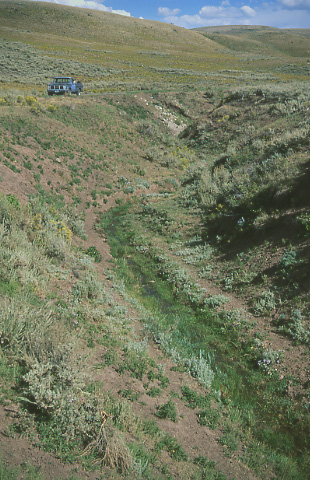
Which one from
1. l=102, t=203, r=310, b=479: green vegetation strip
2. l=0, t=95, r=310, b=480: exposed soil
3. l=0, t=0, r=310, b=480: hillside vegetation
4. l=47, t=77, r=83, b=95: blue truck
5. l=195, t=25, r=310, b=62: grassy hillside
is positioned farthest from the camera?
l=195, t=25, r=310, b=62: grassy hillside

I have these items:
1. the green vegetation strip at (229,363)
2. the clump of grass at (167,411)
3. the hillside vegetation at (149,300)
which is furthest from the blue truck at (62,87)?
the clump of grass at (167,411)

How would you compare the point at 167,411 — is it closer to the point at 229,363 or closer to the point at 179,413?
the point at 179,413


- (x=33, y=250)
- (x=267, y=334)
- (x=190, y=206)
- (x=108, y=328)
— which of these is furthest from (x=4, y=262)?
(x=190, y=206)

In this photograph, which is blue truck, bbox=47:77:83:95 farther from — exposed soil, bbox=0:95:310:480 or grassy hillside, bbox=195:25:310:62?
grassy hillside, bbox=195:25:310:62

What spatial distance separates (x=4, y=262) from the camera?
766cm

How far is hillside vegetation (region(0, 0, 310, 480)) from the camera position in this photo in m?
4.89

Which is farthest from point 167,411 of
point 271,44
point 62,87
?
point 271,44

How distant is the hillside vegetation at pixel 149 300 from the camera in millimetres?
4891

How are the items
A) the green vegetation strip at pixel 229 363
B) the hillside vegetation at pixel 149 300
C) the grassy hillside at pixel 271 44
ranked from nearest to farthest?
1. the hillside vegetation at pixel 149 300
2. the green vegetation strip at pixel 229 363
3. the grassy hillside at pixel 271 44

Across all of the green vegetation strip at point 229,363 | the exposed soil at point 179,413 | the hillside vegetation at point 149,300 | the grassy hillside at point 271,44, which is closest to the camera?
the exposed soil at point 179,413

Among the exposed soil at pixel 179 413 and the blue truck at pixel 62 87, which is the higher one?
the blue truck at pixel 62 87

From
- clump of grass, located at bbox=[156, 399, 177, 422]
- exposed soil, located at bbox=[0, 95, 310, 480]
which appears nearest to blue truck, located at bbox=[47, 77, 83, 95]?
exposed soil, located at bbox=[0, 95, 310, 480]

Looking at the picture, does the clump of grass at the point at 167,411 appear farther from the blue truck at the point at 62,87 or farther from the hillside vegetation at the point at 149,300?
the blue truck at the point at 62,87

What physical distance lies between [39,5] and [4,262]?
11889cm
